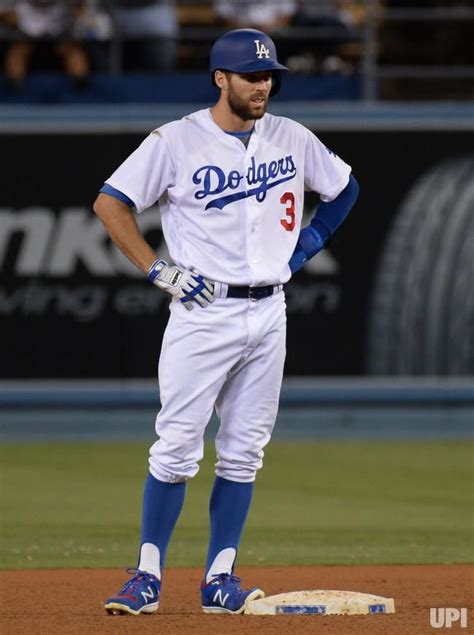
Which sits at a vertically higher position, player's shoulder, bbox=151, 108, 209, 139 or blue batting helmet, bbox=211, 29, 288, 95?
blue batting helmet, bbox=211, 29, 288, 95

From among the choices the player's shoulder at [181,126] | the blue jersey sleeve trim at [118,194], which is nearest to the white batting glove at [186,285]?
the blue jersey sleeve trim at [118,194]

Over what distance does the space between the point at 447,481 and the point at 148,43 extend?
5077mm

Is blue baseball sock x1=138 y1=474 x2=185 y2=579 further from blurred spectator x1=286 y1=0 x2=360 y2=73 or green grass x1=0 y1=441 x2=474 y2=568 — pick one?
blurred spectator x1=286 y1=0 x2=360 y2=73

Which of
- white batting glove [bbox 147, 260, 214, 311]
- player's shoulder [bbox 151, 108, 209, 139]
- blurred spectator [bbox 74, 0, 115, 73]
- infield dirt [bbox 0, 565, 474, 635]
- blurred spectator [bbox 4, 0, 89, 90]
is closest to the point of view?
infield dirt [bbox 0, 565, 474, 635]

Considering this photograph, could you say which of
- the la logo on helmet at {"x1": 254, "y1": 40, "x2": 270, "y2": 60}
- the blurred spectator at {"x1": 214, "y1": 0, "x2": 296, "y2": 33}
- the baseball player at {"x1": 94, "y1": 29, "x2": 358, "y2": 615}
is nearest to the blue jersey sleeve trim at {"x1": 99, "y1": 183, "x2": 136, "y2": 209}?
the baseball player at {"x1": 94, "y1": 29, "x2": 358, "y2": 615}

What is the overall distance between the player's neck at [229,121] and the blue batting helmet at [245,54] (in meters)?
0.14

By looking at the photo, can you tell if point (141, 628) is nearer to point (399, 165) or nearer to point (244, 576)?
point (244, 576)

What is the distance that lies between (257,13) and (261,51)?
25.2ft

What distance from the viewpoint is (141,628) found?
5016 millimetres

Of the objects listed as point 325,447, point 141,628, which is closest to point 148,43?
point 325,447

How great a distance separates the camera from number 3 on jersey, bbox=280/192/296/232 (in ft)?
17.9

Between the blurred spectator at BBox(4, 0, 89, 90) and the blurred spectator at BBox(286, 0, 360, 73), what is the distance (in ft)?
5.98

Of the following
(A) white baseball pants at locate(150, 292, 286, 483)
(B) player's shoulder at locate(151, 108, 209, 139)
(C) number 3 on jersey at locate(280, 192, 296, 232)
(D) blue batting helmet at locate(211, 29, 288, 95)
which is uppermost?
(D) blue batting helmet at locate(211, 29, 288, 95)

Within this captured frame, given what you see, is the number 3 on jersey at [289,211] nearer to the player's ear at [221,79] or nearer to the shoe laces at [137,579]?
the player's ear at [221,79]
